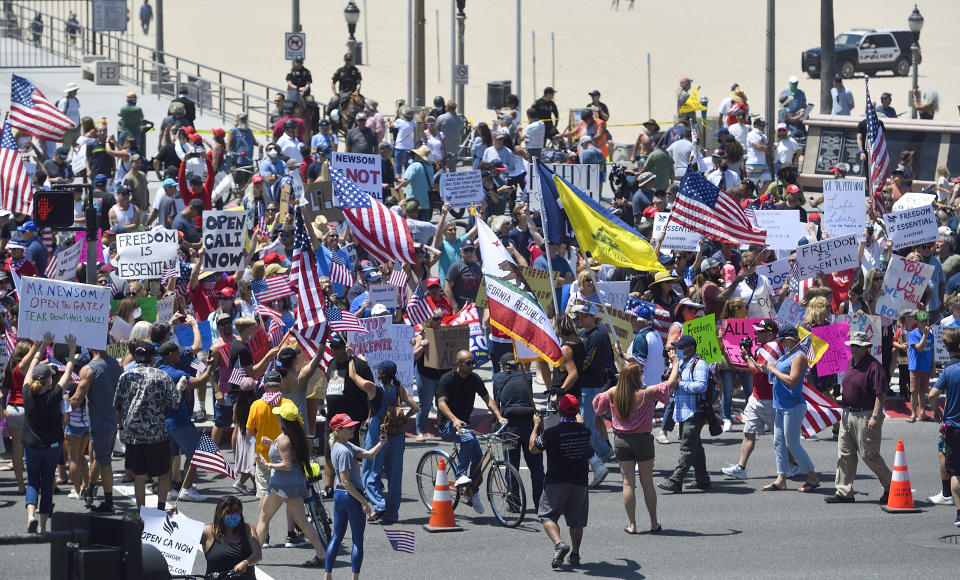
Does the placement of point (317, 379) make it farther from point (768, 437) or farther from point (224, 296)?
point (768, 437)

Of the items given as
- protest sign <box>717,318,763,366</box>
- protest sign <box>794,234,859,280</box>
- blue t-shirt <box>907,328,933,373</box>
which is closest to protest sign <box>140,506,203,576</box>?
protest sign <box>717,318,763,366</box>

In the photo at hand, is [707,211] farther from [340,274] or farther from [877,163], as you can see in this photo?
[340,274]

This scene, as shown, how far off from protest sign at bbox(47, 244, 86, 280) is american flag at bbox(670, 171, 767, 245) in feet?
22.4

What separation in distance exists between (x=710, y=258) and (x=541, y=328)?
503 cm

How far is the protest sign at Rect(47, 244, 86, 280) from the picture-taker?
1611 cm

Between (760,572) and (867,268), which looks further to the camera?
(867,268)

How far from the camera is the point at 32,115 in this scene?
2150cm

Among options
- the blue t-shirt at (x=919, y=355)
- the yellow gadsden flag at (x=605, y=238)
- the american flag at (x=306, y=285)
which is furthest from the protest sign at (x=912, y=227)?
the american flag at (x=306, y=285)

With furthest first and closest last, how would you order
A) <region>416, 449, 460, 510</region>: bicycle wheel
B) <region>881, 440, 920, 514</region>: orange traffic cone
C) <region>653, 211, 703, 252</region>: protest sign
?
<region>653, 211, 703, 252</region>: protest sign < <region>416, 449, 460, 510</region>: bicycle wheel < <region>881, 440, 920, 514</region>: orange traffic cone

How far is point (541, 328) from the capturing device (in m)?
13.5

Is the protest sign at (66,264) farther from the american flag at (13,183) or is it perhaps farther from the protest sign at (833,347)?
the protest sign at (833,347)

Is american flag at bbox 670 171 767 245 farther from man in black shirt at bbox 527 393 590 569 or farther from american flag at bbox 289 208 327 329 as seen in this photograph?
man in black shirt at bbox 527 393 590 569

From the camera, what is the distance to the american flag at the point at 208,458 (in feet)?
43.1

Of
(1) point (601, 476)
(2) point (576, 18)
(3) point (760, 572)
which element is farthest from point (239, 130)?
(2) point (576, 18)
